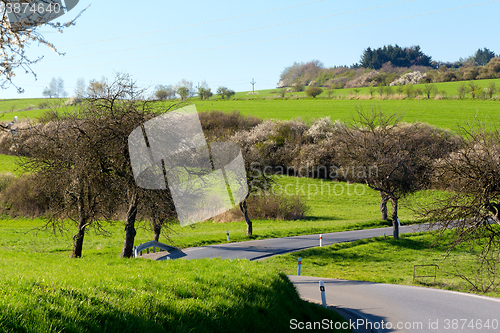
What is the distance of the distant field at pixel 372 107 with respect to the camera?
56031 millimetres

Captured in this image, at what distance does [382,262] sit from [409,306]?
997 centimetres

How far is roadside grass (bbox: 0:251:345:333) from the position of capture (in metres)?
4.07

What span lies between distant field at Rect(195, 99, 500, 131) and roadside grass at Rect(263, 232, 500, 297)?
104 feet

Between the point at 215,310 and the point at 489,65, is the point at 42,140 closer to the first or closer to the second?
the point at 215,310

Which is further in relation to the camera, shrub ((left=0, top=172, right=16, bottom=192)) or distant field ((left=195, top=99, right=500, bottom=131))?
distant field ((left=195, top=99, right=500, bottom=131))

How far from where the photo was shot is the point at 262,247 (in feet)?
69.5

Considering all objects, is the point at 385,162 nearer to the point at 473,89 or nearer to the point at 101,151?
the point at 101,151

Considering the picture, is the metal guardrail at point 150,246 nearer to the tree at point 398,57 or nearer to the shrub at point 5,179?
the shrub at point 5,179

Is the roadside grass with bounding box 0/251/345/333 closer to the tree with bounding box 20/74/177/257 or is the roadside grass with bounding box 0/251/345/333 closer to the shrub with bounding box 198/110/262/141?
the tree with bounding box 20/74/177/257

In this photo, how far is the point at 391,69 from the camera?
11444cm

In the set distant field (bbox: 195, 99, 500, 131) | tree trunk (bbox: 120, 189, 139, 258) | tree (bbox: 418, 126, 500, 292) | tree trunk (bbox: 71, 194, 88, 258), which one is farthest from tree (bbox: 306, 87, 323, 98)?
tree trunk (bbox: 120, 189, 139, 258)

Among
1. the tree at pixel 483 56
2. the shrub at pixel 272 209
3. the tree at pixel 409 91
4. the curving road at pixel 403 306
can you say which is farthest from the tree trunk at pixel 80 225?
the tree at pixel 483 56

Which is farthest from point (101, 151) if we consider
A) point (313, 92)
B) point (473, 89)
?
point (313, 92)

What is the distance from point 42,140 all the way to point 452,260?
2275 cm
